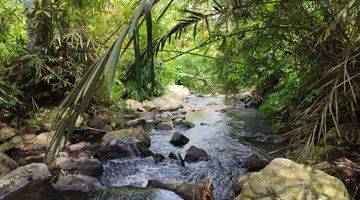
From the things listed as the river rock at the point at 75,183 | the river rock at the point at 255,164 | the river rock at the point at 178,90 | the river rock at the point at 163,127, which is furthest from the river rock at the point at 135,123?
the river rock at the point at 178,90

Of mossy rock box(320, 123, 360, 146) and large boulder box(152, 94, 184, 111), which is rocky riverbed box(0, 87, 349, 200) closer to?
mossy rock box(320, 123, 360, 146)

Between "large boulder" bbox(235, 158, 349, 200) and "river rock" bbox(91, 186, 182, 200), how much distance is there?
3.18 ft

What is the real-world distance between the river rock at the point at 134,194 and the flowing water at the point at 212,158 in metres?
0.06

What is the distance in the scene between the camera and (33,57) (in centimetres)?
561

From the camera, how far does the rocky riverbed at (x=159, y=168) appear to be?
252 centimetres

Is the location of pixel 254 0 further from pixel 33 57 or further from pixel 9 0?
pixel 9 0

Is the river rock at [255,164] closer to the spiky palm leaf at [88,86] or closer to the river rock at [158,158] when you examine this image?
the river rock at [158,158]

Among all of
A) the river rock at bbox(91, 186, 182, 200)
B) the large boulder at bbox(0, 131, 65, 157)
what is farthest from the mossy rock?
the large boulder at bbox(0, 131, 65, 157)

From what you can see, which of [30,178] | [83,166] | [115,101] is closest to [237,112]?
[115,101]

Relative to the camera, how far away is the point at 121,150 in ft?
16.0

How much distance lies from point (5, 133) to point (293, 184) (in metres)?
3.99

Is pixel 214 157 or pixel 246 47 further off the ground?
pixel 246 47

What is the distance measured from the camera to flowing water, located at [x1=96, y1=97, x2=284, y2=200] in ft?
13.0

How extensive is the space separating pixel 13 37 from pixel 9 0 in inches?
28.3
